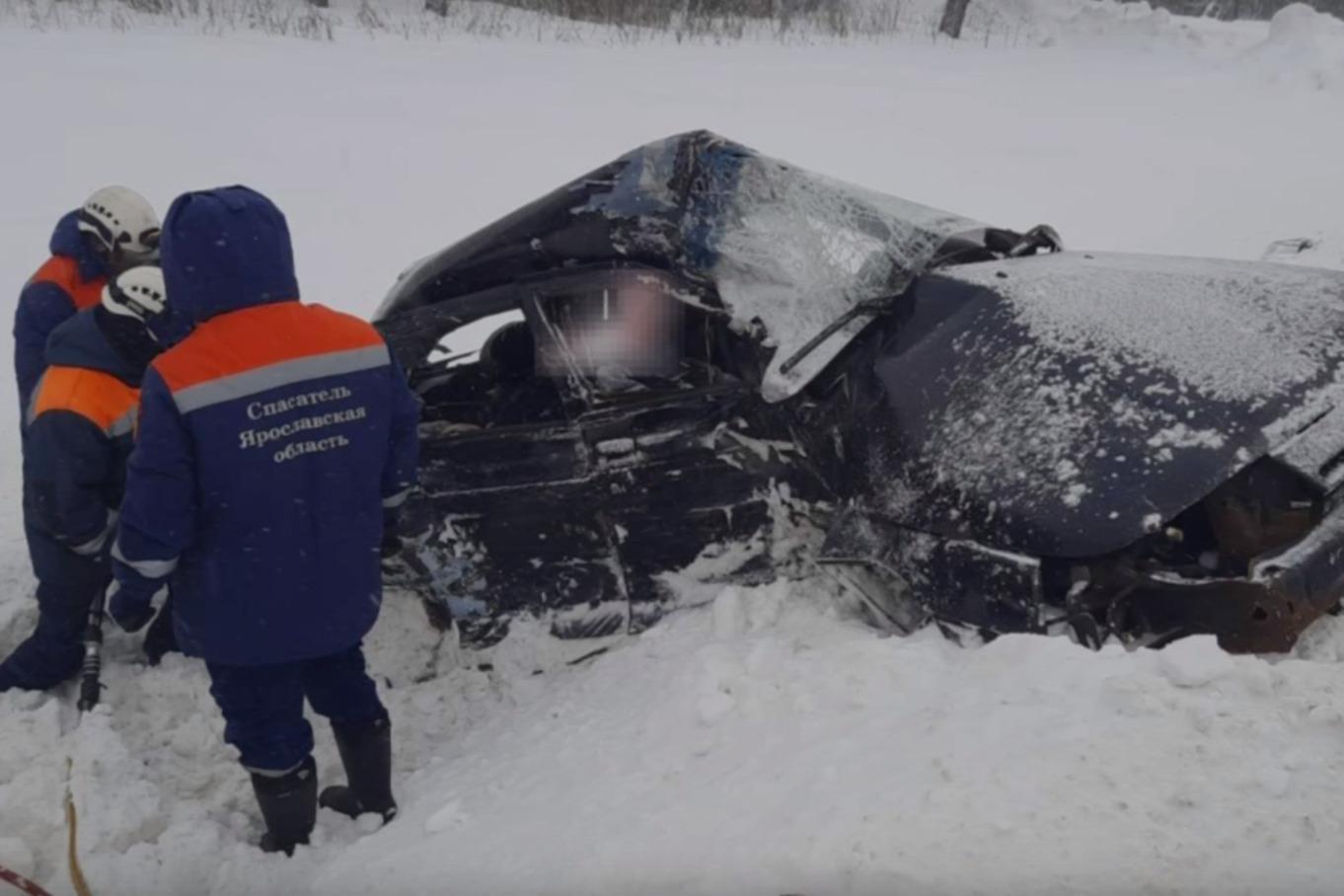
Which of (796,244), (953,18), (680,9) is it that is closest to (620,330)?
(796,244)

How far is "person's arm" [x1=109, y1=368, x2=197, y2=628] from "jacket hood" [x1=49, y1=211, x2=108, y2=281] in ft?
5.44

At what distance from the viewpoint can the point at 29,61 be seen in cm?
1027

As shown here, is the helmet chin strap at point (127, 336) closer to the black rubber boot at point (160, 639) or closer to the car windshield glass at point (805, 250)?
the black rubber boot at point (160, 639)

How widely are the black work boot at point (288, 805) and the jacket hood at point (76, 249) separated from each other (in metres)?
2.03

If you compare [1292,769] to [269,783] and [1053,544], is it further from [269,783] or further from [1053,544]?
[269,783]

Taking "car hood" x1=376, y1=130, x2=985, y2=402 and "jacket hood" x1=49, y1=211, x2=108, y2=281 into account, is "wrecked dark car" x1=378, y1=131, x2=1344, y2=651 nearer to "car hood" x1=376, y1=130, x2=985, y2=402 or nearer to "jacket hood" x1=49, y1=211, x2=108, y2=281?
"car hood" x1=376, y1=130, x2=985, y2=402

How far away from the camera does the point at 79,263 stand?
3.85 m

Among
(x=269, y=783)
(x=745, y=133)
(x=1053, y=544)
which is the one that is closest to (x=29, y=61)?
(x=745, y=133)

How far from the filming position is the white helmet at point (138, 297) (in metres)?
3.23

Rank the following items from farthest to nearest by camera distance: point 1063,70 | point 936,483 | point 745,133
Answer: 1. point 1063,70
2. point 745,133
3. point 936,483

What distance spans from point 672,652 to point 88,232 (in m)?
2.49

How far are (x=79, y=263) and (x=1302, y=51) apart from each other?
1599 centimetres

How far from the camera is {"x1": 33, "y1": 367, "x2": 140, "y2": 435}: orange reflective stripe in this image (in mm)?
3172

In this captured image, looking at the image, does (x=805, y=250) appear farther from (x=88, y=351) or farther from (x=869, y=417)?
(x=88, y=351)
